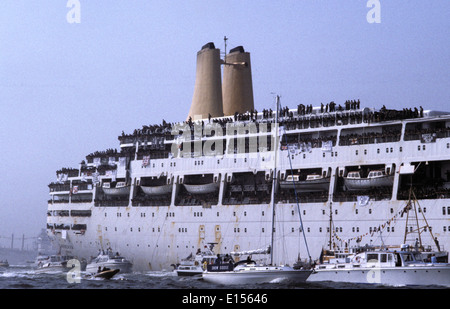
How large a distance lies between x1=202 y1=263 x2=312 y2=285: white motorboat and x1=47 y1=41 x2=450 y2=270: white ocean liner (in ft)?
20.6

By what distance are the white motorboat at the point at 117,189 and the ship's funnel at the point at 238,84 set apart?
1434 centimetres

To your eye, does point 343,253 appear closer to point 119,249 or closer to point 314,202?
point 314,202

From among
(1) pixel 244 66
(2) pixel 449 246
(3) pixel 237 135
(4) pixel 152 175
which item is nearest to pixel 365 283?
(2) pixel 449 246

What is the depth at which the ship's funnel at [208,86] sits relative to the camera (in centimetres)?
7788

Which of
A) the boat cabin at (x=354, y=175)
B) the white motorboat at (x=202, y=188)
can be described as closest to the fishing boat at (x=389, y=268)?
the boat cabin at (x=354, y=175)

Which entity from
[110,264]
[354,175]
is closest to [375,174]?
[354,175]

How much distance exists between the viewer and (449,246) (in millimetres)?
52938

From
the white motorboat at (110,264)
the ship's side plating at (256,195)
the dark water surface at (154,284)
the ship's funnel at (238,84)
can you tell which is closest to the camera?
the dark water surface at (154,284)

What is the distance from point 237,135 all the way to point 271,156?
4312mm

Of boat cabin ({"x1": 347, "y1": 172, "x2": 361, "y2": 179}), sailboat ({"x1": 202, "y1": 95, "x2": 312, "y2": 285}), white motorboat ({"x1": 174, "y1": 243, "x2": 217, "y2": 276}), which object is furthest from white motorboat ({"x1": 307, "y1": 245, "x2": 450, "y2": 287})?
white motorboat ({"x1": 174, "y1": 243, "x2": 217, "y2": 276})

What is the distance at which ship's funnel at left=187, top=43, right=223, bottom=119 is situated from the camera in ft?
255

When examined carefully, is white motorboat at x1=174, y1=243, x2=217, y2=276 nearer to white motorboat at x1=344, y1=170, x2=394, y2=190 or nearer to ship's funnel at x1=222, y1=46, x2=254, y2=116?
white motorboat at x1=344, y1=170, x2=394, y2=190

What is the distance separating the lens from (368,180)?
5759cm

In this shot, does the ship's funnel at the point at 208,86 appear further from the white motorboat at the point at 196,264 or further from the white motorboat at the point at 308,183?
the white motorboat at the point at 196,264
